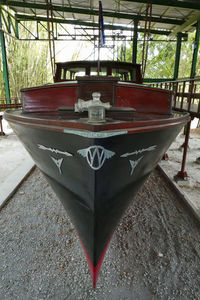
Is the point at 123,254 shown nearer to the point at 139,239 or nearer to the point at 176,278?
the point at 139,239

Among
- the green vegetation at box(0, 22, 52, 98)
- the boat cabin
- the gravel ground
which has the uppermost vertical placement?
the green vegetation at box(0, 22, 52, 98)

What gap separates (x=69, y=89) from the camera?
2.45 meters

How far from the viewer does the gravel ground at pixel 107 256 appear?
199 centimetres

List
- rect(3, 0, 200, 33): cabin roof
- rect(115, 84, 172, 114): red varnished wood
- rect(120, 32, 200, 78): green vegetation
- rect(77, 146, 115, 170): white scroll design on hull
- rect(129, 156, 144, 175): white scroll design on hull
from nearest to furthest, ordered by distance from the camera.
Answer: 1. rect(77, 146, 115, 170): white scroll design on hull
2. rect(129, 156, 144, 175): white scroll design on hull
3. rect(115, 84, 172, 114): red varnished wood
4. rect(3, 0, 200, 33): cabin roof
5. rect(120, 32, 200, 78): green vegetation

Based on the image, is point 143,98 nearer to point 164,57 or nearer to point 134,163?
point 134,163

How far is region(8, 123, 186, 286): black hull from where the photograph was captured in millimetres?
1398

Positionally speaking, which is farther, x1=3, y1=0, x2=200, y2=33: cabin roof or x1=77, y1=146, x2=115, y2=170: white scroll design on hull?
x1=3, y1=0, x2=200, y2=33: cabin roof

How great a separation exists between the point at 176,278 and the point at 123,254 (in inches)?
24.9

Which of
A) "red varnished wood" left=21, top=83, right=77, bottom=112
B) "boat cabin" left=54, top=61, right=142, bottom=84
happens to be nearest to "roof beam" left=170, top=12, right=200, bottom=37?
"boat cabin" left=54, top=61, right=142, bottom=84

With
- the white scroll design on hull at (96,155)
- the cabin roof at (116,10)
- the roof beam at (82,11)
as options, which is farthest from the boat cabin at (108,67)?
the roof beam at (82,11)

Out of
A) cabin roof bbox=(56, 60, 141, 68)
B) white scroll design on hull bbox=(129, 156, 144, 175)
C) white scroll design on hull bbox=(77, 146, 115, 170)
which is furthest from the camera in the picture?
cabin roof bbox=(56, 60, 141, 68)

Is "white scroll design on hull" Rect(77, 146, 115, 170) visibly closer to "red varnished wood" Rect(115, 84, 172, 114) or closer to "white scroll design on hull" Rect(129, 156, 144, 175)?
"white scroll design on hull" Rect(129, 156, 144, 175)

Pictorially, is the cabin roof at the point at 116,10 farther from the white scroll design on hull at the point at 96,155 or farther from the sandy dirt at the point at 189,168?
the white scroll design on hull at the point at 96,155

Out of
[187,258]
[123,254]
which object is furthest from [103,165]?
[187,258]
